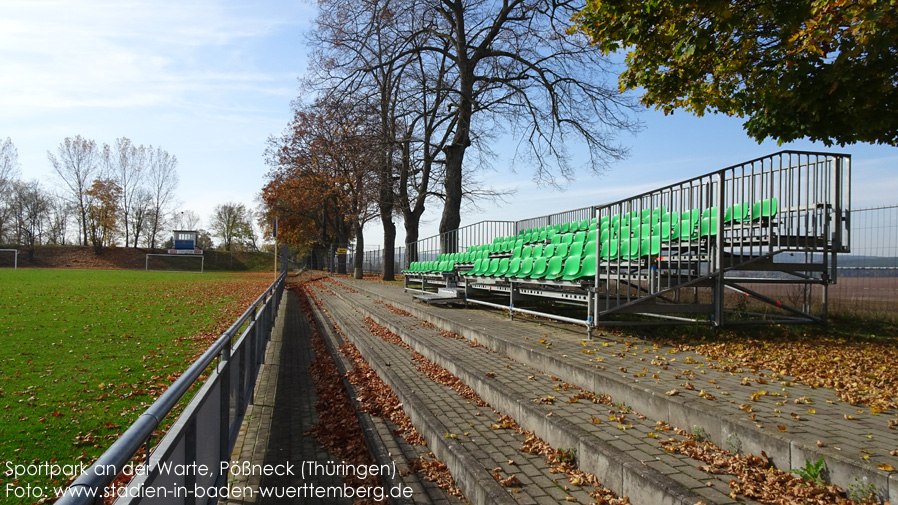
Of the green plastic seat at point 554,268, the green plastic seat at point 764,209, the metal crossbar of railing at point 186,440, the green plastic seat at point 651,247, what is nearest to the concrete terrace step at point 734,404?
the green plastic seat at point 651,247

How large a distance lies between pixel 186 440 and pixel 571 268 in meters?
6.02

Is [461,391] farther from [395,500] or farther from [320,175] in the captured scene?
[320,175]

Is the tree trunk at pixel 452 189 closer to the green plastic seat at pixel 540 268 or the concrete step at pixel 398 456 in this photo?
the green plastic seat at pixel 540 268

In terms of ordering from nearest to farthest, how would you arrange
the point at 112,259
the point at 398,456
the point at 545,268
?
the point at 398,456
the point at 545,268
the point at 112,259

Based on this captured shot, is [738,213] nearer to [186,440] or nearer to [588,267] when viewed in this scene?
[588,267]

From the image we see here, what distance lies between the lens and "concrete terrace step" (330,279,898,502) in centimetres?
272

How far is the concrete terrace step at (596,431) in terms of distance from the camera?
9.07 feet

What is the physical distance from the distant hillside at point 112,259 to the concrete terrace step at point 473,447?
6247 cm

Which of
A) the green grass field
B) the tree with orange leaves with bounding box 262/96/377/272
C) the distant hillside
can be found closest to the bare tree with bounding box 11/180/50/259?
the distant hillside

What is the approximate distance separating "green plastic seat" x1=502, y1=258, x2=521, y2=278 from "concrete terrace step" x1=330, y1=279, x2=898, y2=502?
263 centimetres

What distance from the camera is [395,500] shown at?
346cm

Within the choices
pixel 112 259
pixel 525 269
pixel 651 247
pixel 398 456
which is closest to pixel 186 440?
pixel 398 456

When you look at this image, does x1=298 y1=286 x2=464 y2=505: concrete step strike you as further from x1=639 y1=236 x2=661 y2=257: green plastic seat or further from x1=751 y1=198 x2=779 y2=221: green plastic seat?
x1=751 y1=198 x2=779 y2=221: green plastic seat

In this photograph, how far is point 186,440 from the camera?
2.44 m
